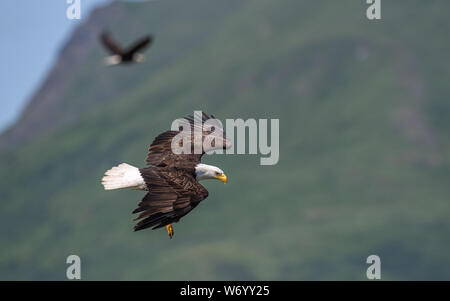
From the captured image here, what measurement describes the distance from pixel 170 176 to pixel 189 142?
5321mm

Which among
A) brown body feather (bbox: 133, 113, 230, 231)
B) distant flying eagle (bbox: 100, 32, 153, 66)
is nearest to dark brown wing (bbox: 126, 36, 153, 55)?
distant flying eagle (bbox: 100, 32, 153, 66)

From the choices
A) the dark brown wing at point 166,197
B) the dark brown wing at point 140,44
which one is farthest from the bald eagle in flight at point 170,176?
the dark brown wing at point 140,44

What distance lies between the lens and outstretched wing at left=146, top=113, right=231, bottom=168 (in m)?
32.4

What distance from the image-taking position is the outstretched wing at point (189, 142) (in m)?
32.4

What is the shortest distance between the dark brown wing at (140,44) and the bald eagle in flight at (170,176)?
3.70m

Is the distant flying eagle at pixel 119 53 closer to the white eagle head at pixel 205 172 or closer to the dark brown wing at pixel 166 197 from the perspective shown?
the white eagle head at pixel 205 172

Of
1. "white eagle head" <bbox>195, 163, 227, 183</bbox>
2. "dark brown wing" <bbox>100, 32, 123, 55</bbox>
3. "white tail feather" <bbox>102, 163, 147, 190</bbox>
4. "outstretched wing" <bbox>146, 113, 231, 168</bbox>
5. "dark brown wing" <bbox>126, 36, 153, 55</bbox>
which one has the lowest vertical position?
"white tail feather" <bbox>102, 163, 147, 190</bbox>

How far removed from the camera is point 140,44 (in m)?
38.7

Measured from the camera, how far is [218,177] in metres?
32.3

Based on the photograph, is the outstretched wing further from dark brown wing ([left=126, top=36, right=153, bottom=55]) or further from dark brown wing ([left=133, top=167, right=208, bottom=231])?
dark brown wing ([left=126, top=36, right=153, bottom=55])

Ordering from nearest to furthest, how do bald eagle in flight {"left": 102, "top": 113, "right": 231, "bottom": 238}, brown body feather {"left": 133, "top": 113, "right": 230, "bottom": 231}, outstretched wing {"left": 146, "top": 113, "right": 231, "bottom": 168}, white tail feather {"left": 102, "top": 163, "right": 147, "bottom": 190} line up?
brown body feather {"left": 133, "top": 113, "right": 230, "bottom": 231}, bald eagle in flight {"left": 102, "top": 113, "right": 231, "bottom": 238}, white tail feather {"left": 102, "top": 163, "right": 147, "bottom": 190}, outstretched wing {"left": 146, "top": 113, "right": 231, "bottom": 168}

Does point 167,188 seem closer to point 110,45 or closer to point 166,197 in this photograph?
point 166,197
